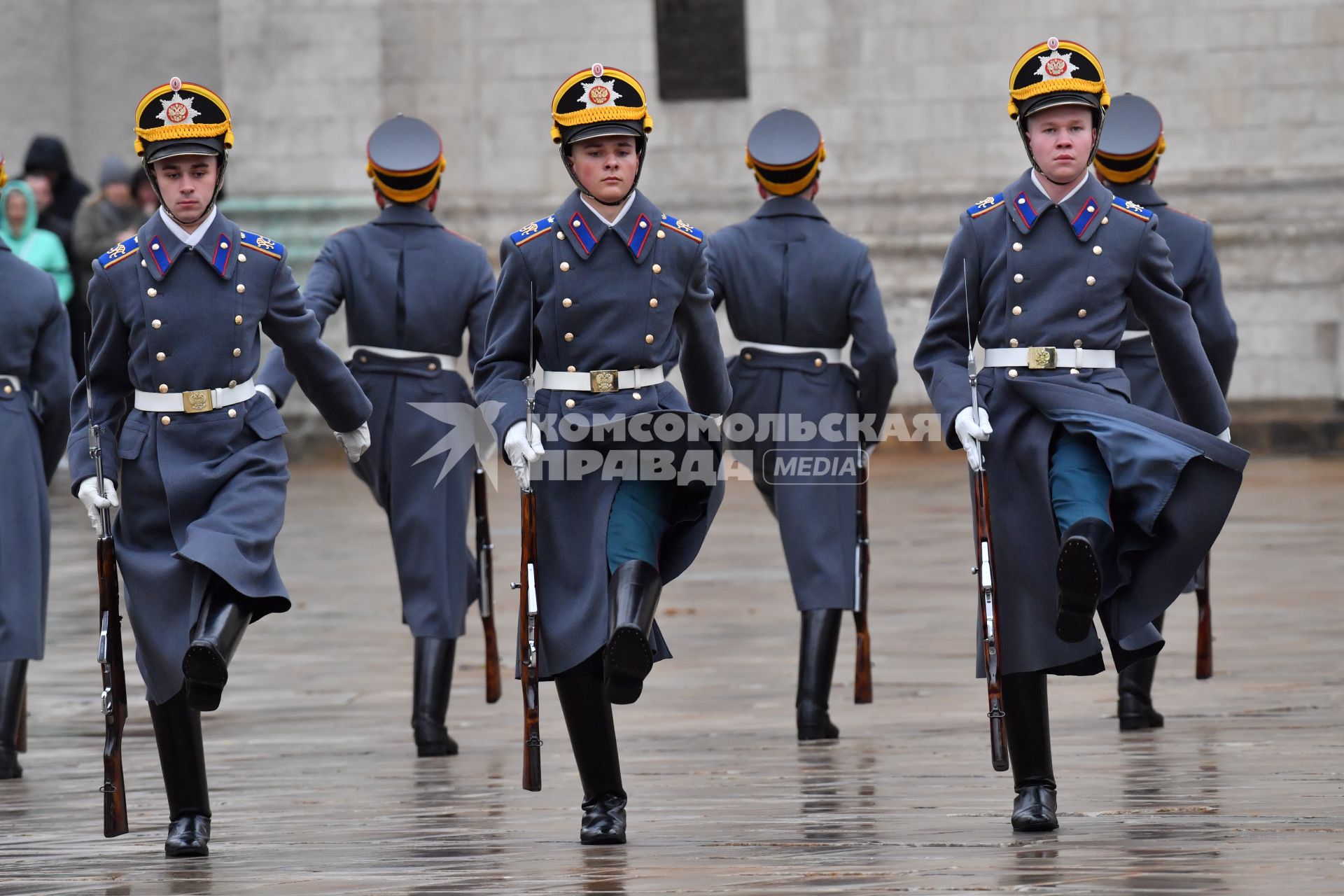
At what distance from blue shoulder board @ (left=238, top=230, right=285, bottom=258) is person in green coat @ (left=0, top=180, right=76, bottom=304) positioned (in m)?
10.6

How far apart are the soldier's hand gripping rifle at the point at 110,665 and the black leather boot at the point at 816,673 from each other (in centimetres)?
248

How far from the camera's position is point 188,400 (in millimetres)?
6289

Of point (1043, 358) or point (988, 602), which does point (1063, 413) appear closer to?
point (1043, 358)

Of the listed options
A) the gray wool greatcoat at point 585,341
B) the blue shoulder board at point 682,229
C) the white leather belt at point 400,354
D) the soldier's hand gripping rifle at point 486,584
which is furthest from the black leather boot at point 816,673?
the blue shoulder board at point 682,229

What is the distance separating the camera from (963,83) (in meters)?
19.1

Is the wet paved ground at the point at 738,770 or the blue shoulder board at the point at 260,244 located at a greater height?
the blue shoulder board at the point at 260,244

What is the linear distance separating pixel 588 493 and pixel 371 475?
255cm

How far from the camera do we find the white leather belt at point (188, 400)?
629 cm

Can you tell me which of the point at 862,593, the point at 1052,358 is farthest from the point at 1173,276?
the point at 1052,358

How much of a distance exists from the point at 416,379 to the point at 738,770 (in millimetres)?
2014

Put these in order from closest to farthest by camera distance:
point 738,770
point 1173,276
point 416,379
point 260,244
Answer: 1. point 260,244
2. point 738,770
3. point 1173,276
4. point 416,379

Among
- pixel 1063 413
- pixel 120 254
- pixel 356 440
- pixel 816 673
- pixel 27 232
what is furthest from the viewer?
pixel 27 232

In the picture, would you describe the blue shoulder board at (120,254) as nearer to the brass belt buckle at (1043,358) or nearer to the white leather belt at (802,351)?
the brass belt buckle at (1043,358)

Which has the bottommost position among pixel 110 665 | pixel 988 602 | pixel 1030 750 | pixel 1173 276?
pixel 1030 750
